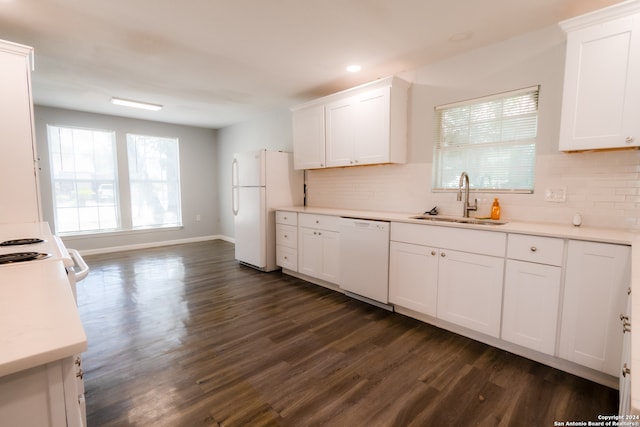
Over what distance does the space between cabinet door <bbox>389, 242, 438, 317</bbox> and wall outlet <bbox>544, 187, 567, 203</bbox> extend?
0.97 meters

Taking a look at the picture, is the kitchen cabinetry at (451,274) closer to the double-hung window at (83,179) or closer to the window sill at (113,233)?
the window sill at (113,233)

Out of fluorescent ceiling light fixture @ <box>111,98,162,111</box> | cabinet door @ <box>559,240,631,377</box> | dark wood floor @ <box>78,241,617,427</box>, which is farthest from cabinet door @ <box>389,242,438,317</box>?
fluorescent ceiling light fixture @ <box>111,98,162,111</box>

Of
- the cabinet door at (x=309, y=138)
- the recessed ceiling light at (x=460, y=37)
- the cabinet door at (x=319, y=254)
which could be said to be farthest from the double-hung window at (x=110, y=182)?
the recessed ceiling light at (x=460, y=37)

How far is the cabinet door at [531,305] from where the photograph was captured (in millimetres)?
2018

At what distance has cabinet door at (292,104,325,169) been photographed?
12.7ft

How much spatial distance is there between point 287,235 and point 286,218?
0.75 feet

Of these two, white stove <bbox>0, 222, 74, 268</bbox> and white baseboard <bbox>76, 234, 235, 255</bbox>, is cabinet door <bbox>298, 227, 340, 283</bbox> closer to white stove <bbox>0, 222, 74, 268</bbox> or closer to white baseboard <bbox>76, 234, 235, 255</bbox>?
white stove <bbox>0, 222, 74, 268</bbox>

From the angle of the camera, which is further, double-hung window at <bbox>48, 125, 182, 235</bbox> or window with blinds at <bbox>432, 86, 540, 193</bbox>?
double-hung window at <bbox>48, 125, 182, 235</bbox>

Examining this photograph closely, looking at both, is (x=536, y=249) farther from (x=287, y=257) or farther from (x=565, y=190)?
(x=287, y=257)

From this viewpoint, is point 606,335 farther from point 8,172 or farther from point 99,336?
point 8,172

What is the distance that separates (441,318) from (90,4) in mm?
3504

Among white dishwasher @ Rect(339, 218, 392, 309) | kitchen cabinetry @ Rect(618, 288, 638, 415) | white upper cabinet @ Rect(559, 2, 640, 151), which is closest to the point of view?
kitchen cabinetry @ Rect(618, 288, 638, 415)

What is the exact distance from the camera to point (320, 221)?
362 cm

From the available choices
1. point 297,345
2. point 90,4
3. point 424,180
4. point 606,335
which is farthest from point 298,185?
point 606,335
